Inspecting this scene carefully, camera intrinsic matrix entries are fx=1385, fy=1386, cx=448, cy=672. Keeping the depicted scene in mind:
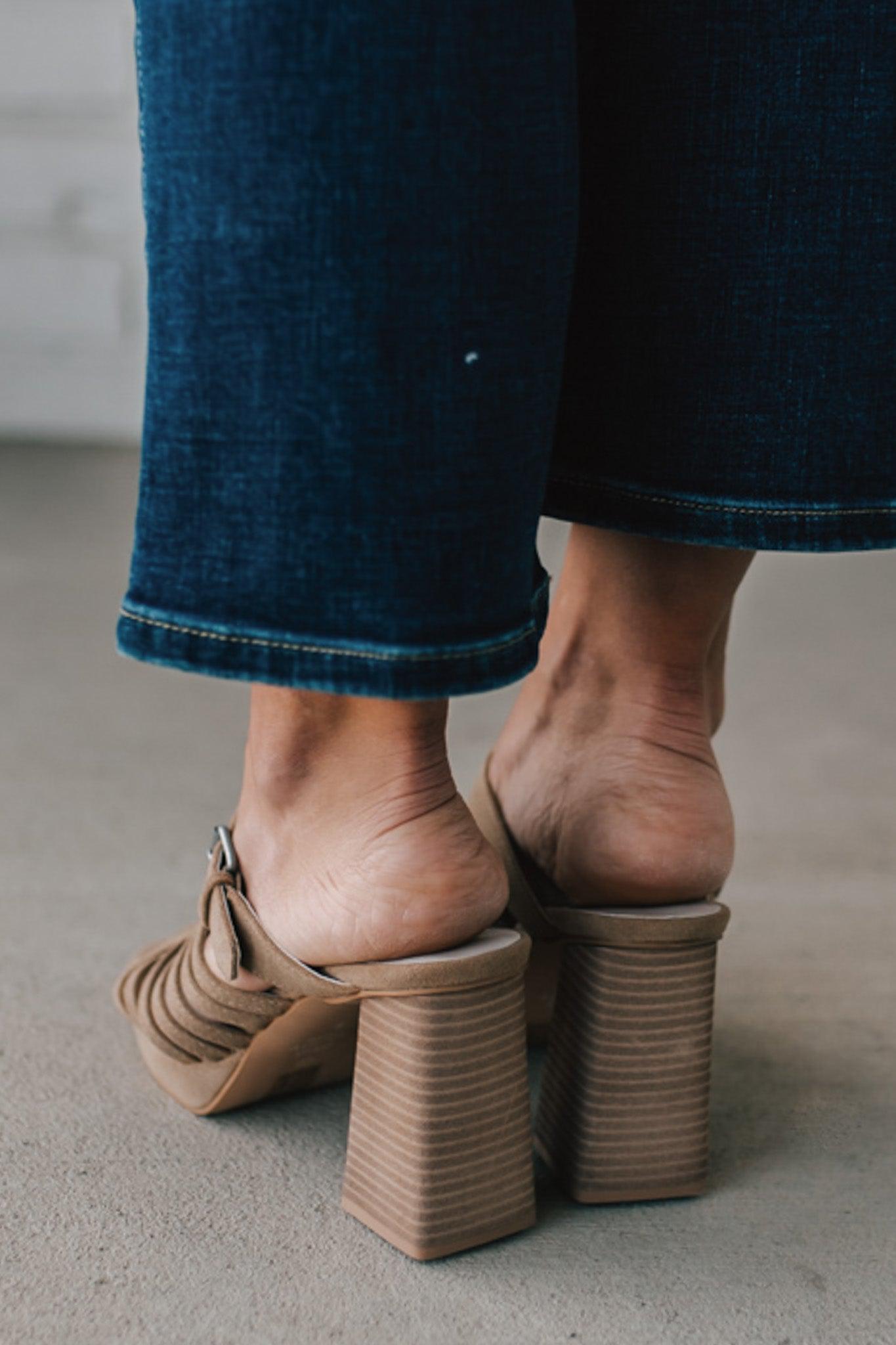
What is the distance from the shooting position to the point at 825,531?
647 millimetres

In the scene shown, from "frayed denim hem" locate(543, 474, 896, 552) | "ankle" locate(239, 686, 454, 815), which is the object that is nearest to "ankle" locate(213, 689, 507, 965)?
"ankle" locate(239, 686, 454, 815)

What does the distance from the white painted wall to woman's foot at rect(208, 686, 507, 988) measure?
9.83 feet

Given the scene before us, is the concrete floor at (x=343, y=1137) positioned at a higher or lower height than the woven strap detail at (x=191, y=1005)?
lower

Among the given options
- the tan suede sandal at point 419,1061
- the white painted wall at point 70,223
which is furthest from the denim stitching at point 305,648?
the white painted wall at point 70,223

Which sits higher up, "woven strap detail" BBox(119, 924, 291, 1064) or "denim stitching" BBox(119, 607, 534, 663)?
"denim stitching" BBox(119, 607, 534, 663)

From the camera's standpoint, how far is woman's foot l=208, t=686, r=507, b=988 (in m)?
0.62

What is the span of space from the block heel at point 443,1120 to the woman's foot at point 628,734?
99mm

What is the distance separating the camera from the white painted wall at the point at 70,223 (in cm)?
340

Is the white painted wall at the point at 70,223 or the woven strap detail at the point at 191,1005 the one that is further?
the white painted wall at the point at 70,223

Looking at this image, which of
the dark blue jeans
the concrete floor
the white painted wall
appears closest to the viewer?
the dark blue jeans

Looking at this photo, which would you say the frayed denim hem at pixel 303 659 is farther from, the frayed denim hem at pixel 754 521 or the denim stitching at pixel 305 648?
the frayed denim hem at pixel 754 521

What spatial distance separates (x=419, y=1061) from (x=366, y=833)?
103mm

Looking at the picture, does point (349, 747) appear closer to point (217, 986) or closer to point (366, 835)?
point (366, 835)

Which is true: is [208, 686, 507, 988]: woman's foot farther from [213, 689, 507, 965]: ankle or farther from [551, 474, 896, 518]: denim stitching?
[551, 474, 896, 518]: denim stitching
